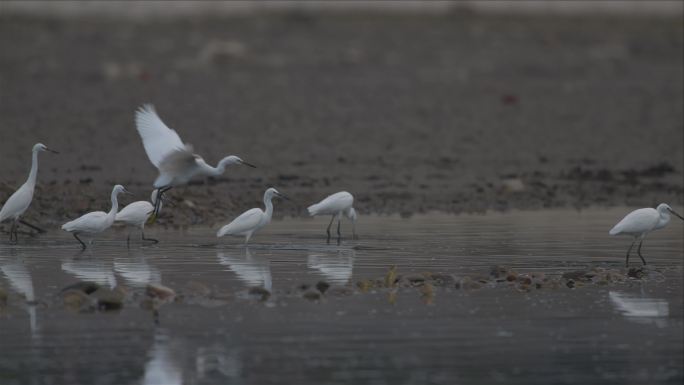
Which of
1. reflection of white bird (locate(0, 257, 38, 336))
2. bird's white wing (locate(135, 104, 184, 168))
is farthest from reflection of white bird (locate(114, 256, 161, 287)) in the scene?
bird's white wing (locate(135, 104, 184, 168))

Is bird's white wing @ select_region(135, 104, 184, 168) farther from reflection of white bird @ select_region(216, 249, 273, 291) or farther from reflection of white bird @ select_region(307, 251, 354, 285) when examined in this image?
reflection of white bird @ select_region(307, 251, 354, 285)

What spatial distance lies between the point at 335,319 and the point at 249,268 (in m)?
2.79

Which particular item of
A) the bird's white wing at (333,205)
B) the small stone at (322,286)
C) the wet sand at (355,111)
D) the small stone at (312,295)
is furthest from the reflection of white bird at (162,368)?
the wet sand at (355,111)

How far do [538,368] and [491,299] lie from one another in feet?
8.46

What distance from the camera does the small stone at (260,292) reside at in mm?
12078

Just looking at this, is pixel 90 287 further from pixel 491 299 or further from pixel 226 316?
pixel 491 299

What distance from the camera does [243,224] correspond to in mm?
15703

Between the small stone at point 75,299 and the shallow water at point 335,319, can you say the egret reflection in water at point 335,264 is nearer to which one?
the shallow water at point 335,319

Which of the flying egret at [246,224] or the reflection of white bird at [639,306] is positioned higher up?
the flying egret at [246,224]

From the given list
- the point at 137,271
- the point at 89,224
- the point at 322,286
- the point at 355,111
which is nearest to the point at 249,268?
the point at 137,271

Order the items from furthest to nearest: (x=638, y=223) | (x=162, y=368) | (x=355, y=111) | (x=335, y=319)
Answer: (x=355, y=111)
(x=638, y=223)
(x=335, y=319)
(x=162, y=368)

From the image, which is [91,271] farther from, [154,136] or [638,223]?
[638,223]

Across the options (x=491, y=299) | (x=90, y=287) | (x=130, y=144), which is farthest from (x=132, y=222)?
(x=130, y=144)

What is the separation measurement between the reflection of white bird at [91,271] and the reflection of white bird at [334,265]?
6.53 ft
